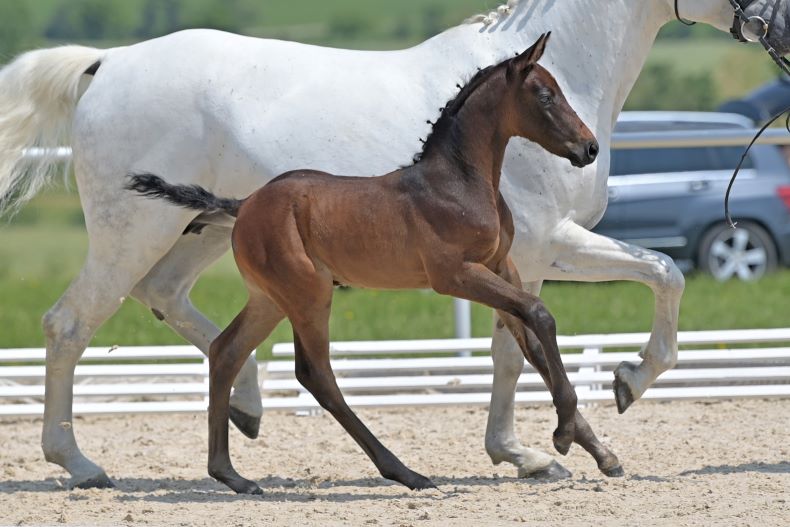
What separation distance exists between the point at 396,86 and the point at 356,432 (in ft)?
4.62

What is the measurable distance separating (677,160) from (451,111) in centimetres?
873

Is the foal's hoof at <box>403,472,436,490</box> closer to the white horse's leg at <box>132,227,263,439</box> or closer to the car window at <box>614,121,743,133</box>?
the white horse's leg at <box>132,227,263,439</box>

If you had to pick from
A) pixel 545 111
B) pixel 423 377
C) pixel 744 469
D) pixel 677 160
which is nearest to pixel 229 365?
pixel 545 111

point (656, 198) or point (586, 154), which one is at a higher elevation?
point (586, 154)

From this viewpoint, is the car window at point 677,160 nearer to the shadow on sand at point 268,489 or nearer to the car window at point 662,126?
the car window at point 662,126

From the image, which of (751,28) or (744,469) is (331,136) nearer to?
(751,28)

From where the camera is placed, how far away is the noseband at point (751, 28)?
5488 mm

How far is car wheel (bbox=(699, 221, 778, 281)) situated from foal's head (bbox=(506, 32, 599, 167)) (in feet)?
28.6

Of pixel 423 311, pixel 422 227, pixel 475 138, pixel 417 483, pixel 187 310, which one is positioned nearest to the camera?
pixel 422 227

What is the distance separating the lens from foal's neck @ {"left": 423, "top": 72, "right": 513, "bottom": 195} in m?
5.03

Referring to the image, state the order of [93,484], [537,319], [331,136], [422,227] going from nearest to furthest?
[537,319]
[422,227]
[331,136]
[93,484]

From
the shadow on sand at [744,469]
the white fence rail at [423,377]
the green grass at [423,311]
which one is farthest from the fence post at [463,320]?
the shadow on sand at [744,469]

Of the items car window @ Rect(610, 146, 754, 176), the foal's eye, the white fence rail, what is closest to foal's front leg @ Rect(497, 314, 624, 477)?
the foal's eye

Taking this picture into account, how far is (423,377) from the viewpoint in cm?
746
